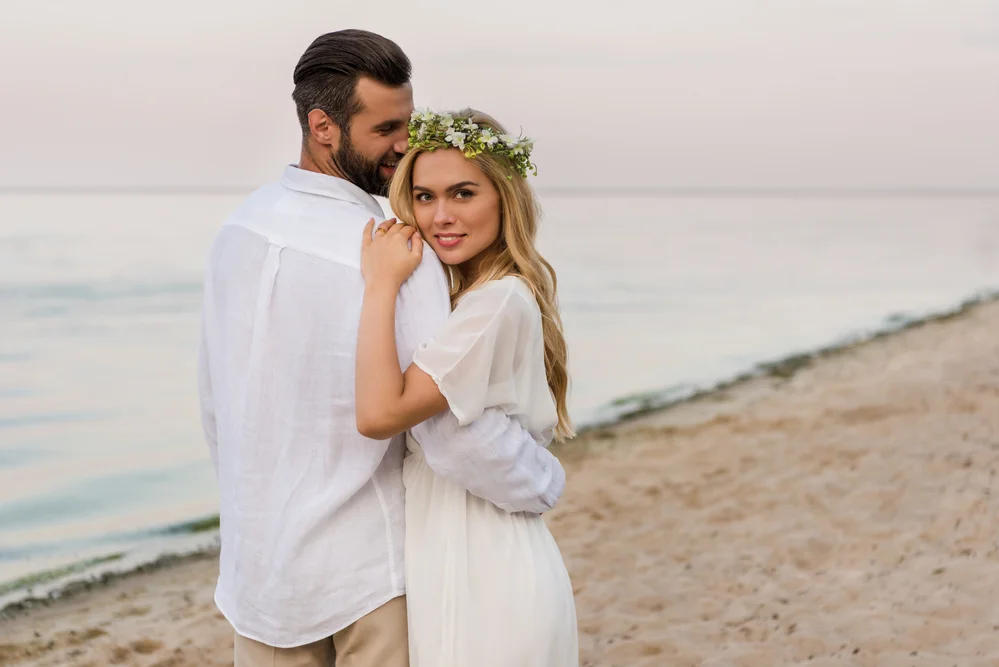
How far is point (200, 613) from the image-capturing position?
519cm

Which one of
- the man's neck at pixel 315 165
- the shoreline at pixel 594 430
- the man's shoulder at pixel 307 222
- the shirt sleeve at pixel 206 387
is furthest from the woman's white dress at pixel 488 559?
the shoreline at pixel 594 430

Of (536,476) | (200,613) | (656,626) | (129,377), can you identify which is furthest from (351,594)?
(129,377)

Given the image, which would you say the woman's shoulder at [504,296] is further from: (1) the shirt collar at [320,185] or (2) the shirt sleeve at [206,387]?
(2) the shirt sleeve at [206,387]

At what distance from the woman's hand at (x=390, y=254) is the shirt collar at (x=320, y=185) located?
92mm

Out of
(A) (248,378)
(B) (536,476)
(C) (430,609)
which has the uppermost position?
(A) (248,378)

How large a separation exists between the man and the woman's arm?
0.05 meters

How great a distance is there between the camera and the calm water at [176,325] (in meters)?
8.63

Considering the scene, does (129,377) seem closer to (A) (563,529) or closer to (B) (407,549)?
(A) (563,529)

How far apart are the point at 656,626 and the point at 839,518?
177 centimetres

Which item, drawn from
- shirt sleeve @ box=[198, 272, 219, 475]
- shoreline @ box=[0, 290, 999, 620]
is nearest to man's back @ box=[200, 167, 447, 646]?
shirt sleeve @ box=[198, 272, 219, 475]

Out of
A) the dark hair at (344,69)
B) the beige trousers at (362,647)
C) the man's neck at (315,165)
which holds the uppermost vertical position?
the dark hair at (344,69)

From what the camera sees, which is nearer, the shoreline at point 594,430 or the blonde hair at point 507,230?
the blonde hair at point 507,230

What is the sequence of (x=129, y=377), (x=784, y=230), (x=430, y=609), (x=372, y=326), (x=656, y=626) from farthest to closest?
(x=784, y=230)
(x=129, y=377)
(x=656, y=626)
(x=430, y=609)
(x=372, y=326)

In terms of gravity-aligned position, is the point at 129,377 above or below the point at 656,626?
below
